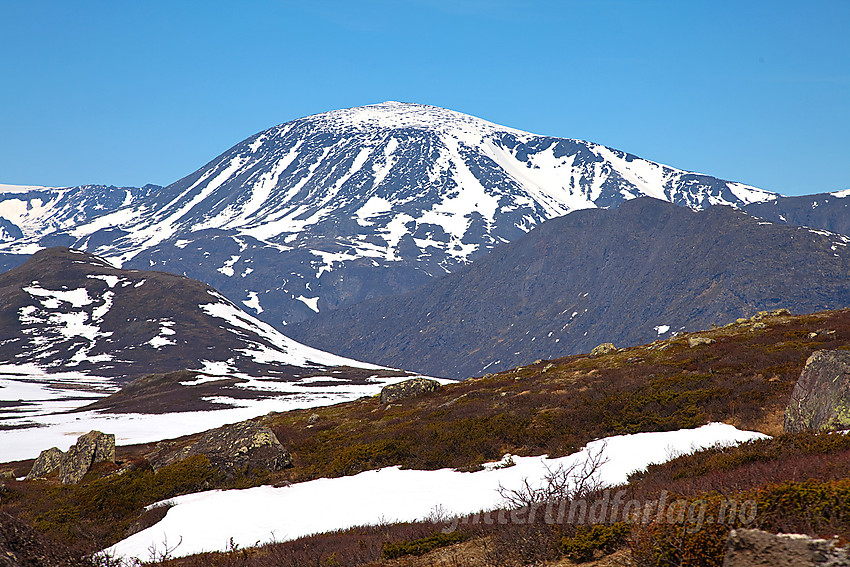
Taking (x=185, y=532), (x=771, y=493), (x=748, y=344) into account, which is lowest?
(x=185, y=532)

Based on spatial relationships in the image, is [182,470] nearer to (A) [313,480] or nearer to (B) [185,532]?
(A) [313,480]

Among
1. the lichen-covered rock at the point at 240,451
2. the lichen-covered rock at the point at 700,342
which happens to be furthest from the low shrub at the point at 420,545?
the lichen-covered rock at the point at 700,342

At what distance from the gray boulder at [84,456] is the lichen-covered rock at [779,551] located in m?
35.6

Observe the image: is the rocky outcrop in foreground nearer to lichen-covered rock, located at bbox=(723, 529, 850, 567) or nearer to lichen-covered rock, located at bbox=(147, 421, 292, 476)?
lichen-covered rock, located at bbox=(147, 421, 292, 476)

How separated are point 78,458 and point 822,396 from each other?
38.4 meters

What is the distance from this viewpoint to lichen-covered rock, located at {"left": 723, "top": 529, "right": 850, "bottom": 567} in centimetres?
750

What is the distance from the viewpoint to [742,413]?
76.5 feet

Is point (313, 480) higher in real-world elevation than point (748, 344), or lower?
lower

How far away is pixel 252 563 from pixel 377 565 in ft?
10.6

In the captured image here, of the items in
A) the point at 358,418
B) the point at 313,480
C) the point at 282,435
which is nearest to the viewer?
the point at 313,480

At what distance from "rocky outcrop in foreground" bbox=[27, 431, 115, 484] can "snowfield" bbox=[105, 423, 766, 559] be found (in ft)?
52.3

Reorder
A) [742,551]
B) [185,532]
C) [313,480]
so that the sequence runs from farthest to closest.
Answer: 1. [313,480]
2. [185,532]
3. [742,551]

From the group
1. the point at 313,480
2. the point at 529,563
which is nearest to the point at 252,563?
the point at 529,563

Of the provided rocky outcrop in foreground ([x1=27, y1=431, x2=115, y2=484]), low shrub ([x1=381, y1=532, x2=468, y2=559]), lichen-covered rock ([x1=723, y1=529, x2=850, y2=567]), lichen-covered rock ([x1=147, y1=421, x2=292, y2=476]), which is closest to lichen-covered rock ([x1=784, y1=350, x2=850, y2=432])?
lichen-covered rock ([x1=723, y1=529, x2=850, y2=567])
